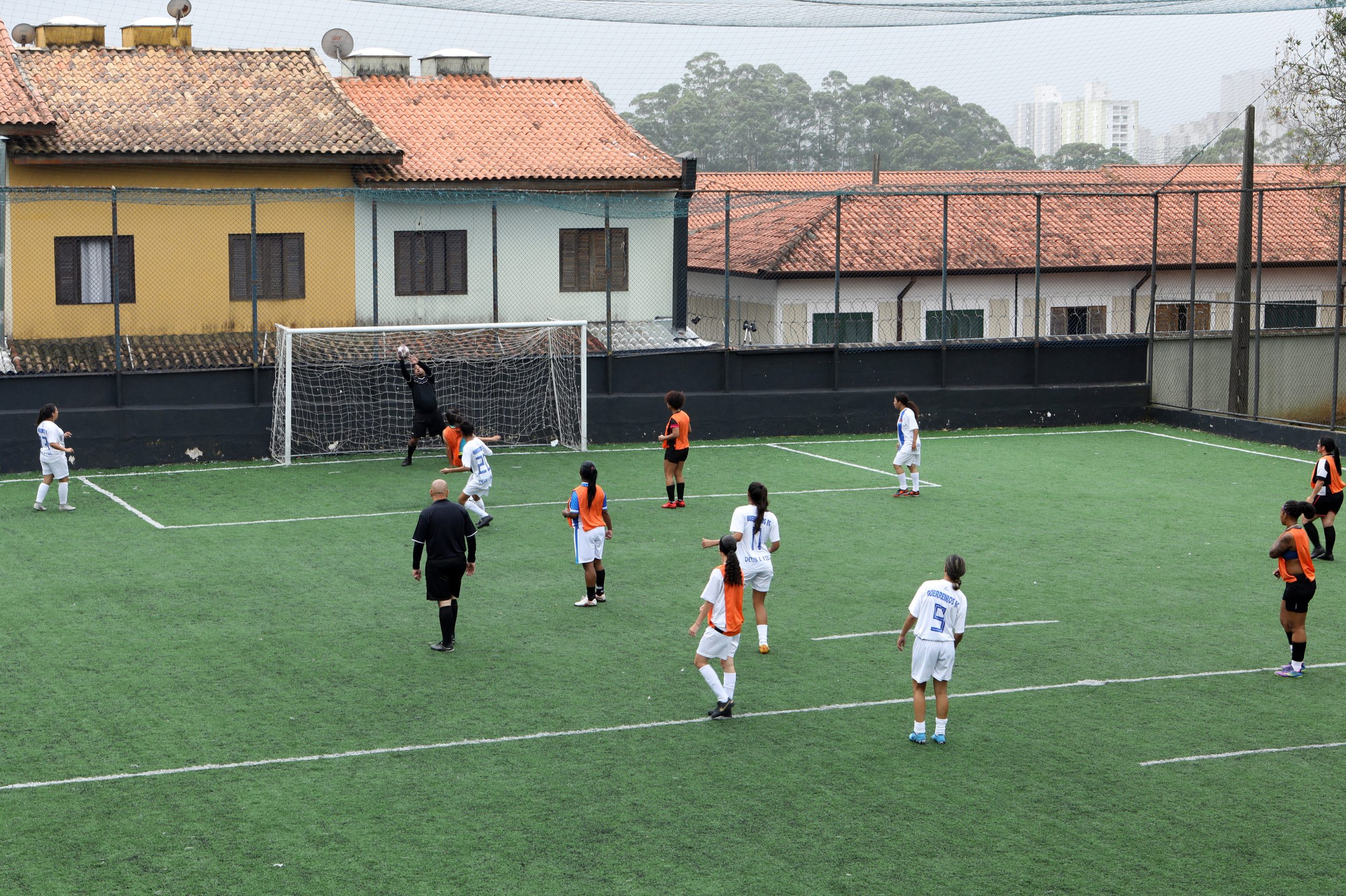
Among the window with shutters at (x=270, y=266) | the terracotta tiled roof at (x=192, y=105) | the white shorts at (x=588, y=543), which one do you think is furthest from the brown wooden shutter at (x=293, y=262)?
the white shorts at (x=588, y=543)

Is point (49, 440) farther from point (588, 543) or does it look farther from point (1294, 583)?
point (1294, 583)

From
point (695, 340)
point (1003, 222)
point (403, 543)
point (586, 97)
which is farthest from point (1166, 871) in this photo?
point (1003, 222)

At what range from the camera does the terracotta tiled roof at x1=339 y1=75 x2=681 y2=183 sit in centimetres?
3184

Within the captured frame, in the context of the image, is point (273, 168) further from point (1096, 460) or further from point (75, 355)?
point (1096, 460)

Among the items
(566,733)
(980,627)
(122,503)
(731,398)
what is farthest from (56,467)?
(731,398)

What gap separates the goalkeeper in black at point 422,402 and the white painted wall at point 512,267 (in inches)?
190

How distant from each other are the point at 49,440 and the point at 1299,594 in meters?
Answer: 15.1

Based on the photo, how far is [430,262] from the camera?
98.2 feet

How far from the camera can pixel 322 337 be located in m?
26.1

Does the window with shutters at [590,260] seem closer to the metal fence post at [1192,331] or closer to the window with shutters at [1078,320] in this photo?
the metal fence post at [1192,331]

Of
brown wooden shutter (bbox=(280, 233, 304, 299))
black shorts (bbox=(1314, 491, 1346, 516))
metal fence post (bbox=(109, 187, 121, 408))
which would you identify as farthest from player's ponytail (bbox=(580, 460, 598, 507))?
brown wooden shutter (bbox=(280, 233, 304, 299))

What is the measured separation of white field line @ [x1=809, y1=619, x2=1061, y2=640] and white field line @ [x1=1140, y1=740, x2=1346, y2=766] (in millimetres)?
3442

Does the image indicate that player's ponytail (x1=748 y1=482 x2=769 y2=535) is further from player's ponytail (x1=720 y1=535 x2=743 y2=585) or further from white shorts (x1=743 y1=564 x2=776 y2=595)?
player's ponytail (x1=720 y1=535 x2=743 y2=585)

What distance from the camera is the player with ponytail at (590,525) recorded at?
14.9 m
